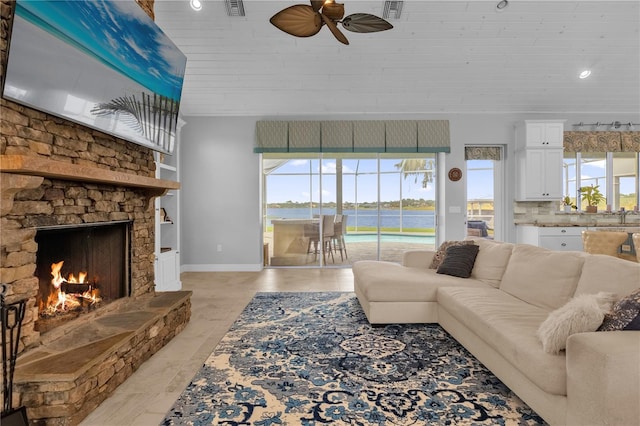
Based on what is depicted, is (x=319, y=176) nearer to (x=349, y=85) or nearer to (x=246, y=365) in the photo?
(x=349, y=85)

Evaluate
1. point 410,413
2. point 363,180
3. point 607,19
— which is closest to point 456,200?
point 363,180

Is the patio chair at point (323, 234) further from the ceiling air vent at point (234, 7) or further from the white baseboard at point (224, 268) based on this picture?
the ceiling air vent at point (234, 7)

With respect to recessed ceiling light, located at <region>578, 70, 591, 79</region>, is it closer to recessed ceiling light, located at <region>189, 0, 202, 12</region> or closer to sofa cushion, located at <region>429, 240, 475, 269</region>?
sofa cushion, located at <region>429, 240, 475, 269</region>

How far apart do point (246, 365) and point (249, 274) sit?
3.32 metres

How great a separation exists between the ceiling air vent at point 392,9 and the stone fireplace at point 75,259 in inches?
98.5

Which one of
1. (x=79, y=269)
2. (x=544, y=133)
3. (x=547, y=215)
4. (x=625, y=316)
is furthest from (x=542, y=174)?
(x=79, y=269)

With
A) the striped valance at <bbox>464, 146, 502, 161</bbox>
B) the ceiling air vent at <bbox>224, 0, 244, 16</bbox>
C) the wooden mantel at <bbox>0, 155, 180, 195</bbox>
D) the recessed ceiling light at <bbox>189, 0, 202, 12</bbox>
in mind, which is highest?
the ceiling air vent at <bbox>224, 0, 244, 16</bbox>

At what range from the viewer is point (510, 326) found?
2012 millimetres

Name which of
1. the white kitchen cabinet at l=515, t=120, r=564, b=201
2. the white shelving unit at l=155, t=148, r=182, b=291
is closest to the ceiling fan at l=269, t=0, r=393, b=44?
the white shelving unit at l=155, t=148, r=182, b=291

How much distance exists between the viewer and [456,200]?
5.90 metres

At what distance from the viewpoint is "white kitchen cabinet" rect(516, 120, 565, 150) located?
5.46m

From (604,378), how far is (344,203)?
16.0 feet

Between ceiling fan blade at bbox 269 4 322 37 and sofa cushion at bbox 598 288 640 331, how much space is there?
2.59 meters

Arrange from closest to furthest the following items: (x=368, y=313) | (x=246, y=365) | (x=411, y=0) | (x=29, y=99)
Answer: (x=29, y=99), (x=246, y=365), (x=368, y=313), (x=411, y=0)
